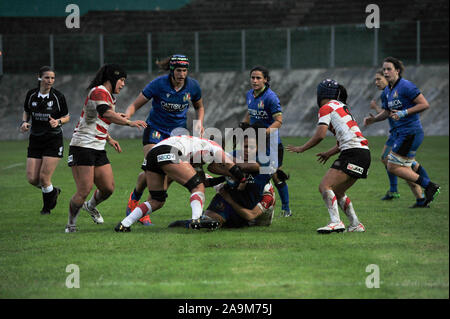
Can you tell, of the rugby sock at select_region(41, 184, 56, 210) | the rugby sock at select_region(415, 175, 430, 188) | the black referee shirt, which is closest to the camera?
the rugby sock at select_region(415, 175, 430, 188)

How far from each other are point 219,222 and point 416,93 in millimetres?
4029

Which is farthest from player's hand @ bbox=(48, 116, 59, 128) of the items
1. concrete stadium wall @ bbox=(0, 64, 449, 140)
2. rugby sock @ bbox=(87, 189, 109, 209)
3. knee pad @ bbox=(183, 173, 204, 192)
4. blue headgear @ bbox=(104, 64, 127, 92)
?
concrete stadium wall @ bbox=(0, 64, 449, 140)

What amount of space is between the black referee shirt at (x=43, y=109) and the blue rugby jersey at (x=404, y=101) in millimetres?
5256

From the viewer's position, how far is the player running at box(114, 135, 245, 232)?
8367 mm

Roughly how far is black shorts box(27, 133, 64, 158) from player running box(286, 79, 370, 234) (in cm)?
421

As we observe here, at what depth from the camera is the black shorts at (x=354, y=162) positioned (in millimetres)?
8469

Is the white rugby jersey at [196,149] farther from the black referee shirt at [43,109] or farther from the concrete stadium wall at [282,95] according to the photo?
the concrete stadium wall at [282,95]

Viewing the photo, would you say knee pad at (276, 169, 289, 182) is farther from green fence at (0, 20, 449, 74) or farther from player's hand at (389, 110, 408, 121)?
green fence at (0, 20, 449, 74)

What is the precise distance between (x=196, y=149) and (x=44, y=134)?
11.1ft

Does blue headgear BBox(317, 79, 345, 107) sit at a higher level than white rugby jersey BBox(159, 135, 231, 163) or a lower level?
higher

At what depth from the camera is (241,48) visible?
33406mm

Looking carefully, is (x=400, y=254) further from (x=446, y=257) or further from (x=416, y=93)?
(x=416, y=93)
